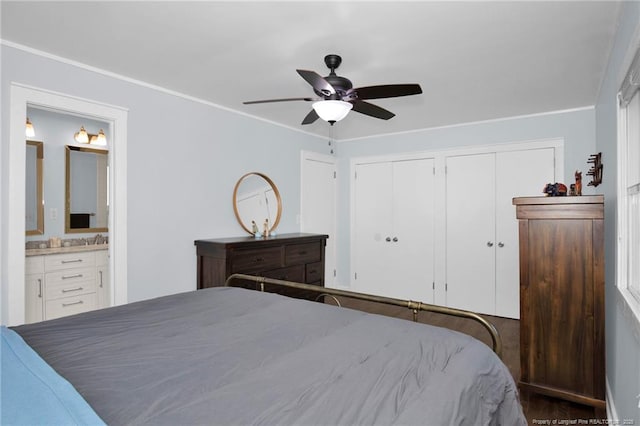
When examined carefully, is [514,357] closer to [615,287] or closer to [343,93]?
[615,287]

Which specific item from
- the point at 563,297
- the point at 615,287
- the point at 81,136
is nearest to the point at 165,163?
the point at 81,136

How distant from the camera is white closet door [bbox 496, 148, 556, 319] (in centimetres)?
406

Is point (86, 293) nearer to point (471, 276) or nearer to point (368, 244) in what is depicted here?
point (368, 244)

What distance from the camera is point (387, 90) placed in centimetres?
217

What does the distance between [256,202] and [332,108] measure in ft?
7.23

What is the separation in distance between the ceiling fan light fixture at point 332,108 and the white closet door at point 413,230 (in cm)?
274

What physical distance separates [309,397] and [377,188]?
14.0 feet

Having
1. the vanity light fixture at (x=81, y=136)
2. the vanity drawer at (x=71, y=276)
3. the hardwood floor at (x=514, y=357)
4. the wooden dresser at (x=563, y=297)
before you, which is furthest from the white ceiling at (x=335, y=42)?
the hardwood floor at (x=514, y=357)

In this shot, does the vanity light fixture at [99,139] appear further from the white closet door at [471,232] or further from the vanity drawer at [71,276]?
the white closet door at [471,232]

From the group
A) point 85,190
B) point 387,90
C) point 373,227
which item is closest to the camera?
point 387,90

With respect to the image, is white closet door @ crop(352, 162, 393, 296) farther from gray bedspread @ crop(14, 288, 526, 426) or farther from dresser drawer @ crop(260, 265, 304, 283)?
gray bedspread @ crop(14, 288, 526, 426)

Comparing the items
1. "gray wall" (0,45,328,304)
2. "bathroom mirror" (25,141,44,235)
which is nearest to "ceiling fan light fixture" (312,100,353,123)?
"gray wall" (0,45,328,304)

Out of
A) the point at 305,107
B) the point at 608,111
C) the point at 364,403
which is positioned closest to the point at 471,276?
the point at 608,111

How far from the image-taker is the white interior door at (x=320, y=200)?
16.2 ft
